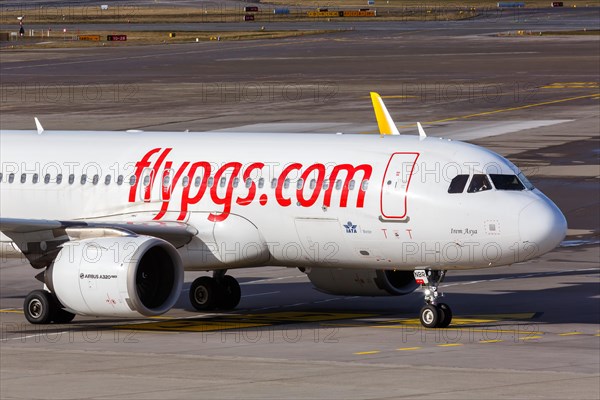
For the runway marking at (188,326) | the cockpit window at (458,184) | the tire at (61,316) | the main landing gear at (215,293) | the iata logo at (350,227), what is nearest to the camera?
the cockpit window at (458,184)

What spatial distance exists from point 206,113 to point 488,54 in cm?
5004

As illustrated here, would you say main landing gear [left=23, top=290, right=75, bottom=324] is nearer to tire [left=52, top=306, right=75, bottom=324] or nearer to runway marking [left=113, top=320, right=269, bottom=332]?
tire [left=52, top=306, right=75, bottom=324]

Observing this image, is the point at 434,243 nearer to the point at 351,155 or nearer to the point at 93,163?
the point at 351,155

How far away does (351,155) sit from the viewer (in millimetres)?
34031

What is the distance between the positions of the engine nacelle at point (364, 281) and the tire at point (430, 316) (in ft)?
7.87

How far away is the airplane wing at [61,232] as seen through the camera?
33938 mm

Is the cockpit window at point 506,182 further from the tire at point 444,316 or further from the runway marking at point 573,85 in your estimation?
the runway marking at point 573,85

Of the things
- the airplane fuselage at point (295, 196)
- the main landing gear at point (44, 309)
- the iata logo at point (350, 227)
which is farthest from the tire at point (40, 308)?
the iata logo at point (350, 227)

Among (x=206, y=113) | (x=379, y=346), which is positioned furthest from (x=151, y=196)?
(x=206, y=113)

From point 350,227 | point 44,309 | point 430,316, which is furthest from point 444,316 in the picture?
point 44,309

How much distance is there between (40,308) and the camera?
115 ft

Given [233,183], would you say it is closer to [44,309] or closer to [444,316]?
[44,309]

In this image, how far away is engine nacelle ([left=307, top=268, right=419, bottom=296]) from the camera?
35.9m

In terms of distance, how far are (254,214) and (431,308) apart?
15.2 feet
